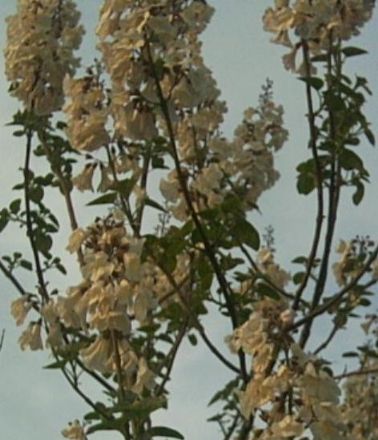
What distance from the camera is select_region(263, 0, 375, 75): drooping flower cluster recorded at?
4633 millimetres

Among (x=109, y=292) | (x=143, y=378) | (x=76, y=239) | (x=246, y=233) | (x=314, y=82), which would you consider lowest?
(x=143, y=378)

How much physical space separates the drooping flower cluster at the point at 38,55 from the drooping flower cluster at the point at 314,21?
→ 1076mm

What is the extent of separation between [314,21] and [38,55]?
142 centimetres

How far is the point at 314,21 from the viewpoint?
4.62m

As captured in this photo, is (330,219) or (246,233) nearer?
(246,233)

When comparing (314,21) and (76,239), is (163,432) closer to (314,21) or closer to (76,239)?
(76,239)

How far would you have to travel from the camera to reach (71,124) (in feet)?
13.7

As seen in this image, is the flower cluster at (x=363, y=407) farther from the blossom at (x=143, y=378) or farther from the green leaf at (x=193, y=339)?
the blossom at (x=143, y=378)

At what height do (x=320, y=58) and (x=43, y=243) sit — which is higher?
(x=320, y=58)

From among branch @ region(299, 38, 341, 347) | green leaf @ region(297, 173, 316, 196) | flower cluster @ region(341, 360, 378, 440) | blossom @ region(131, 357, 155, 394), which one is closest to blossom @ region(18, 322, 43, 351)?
blossom @ region(131, 357, 155, 394)

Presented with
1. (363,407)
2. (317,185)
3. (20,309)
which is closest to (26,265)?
(20,309)

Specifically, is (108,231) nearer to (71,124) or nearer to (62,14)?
(71,124)

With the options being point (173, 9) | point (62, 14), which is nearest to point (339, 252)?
point (62, 14)

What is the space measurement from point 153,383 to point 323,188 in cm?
148
